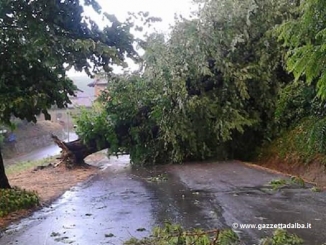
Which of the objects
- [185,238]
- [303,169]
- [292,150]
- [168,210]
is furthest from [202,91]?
[185,238]

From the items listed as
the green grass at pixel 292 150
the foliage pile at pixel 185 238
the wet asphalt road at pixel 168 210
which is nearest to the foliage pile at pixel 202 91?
the green grass at pixel 292 150

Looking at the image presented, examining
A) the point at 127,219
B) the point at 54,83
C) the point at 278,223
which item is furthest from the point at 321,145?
the point at 54,83

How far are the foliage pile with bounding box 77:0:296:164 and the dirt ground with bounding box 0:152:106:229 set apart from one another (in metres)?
1.39

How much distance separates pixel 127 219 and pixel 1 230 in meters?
1.93

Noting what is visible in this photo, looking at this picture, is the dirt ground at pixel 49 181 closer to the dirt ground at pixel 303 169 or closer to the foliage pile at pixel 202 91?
the foliage pile at pixel 202 91

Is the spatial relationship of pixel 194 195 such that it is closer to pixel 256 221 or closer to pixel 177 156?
pixel 256 221

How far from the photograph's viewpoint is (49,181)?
1260 cm

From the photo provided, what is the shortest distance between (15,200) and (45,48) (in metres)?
3.31

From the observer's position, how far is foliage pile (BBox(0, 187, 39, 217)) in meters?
7.97

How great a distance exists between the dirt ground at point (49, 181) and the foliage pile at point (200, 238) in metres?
2.84

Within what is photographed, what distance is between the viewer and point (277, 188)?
9031 mm

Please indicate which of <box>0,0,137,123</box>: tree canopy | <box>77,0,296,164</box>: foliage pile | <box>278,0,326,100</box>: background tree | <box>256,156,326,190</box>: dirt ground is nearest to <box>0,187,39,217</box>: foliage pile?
<box>0,0,137,123</box>: tree canopy

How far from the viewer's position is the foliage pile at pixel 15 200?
797 centimetres

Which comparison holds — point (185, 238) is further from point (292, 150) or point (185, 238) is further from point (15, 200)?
point (292, 150)
